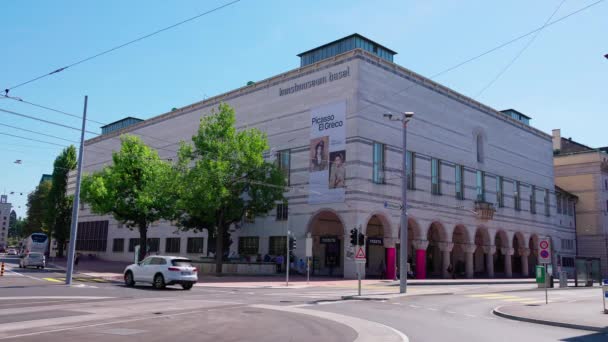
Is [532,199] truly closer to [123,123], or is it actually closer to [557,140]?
[557,140]

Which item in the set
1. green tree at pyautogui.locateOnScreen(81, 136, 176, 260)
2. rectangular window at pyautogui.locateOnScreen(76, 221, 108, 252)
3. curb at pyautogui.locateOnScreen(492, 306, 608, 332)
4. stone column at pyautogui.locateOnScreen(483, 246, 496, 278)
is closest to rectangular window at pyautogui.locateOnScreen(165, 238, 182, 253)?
green tree at pyautogui.locateOnScreen(81, 136, 176, 260)

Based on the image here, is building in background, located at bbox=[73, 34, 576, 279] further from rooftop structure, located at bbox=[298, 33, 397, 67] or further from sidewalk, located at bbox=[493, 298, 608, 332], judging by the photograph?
sidewalk, located at bbox=[493, 298, 608, 332]

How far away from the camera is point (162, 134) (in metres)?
59.6

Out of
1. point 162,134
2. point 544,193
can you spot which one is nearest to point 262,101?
point 162,134

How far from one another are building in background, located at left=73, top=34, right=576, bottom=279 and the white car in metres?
15.6

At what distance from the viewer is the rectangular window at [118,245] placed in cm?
6406

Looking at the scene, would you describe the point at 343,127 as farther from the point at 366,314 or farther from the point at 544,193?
the point at 544,193

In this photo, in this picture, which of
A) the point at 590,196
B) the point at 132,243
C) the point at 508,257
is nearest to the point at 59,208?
the point at 132,243

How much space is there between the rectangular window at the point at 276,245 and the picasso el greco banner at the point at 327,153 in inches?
182

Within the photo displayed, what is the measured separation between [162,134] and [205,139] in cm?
2433

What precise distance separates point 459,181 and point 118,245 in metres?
42.5

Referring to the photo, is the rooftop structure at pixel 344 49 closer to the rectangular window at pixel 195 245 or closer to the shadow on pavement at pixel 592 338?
the rectangular window at pixel 195 245

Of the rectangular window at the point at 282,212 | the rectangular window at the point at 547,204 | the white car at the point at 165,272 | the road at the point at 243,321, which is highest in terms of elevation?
the rectangular window at the point at 547,204

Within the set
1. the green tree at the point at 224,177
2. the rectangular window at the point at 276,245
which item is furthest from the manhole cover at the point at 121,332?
the rectangular window at the point at 276,245
